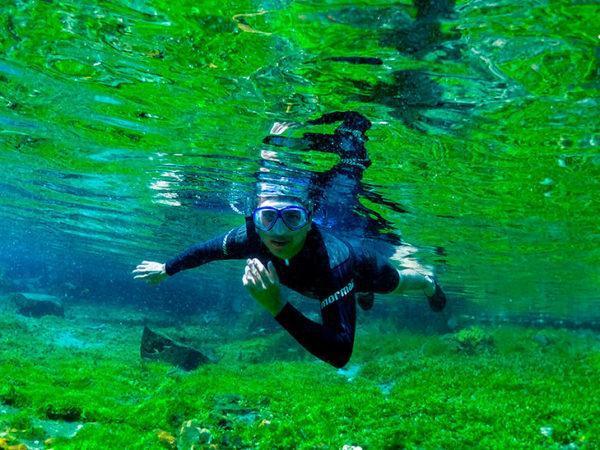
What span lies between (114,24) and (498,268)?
2817 centimetres

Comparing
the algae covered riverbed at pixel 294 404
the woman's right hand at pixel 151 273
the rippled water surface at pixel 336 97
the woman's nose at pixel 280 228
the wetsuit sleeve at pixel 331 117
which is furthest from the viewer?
the wetsuit sleeve at pixel 331 117

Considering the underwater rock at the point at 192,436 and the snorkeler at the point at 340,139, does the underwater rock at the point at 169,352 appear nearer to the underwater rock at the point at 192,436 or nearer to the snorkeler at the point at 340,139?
the snorkeler at the point at 340,139

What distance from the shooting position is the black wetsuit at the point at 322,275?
487 cm

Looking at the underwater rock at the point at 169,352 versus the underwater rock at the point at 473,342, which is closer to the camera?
the underwater rock at the point at 169,352

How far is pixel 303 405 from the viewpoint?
1098 cm

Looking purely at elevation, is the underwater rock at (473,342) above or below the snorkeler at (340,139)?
below

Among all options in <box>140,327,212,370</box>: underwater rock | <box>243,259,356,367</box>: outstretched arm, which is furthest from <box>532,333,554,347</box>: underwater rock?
<box>243,259,356,367</box>: outstretched arm

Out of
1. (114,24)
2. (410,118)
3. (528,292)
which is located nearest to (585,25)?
(410,118)

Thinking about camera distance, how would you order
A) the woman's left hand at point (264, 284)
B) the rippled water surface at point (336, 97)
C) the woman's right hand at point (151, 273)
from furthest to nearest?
the woman's right hand at point (151, 273) → the rippled water surface at point (336, 97) → the woman's left hand at point (264, 284)

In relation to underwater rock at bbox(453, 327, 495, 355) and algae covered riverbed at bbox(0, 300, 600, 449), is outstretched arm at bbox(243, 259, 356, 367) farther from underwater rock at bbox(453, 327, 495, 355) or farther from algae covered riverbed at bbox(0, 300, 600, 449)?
underwater rock at bbox(453, 327, 495, 355)

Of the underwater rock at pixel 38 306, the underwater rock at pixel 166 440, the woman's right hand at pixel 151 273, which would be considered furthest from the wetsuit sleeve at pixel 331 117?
the underwater rock at pixel 38 306

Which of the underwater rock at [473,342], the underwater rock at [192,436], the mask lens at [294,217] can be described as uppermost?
the mask lens at [294,217]

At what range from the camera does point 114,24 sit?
8.01 meters

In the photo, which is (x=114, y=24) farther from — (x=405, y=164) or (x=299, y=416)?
(x=299, y=416)
